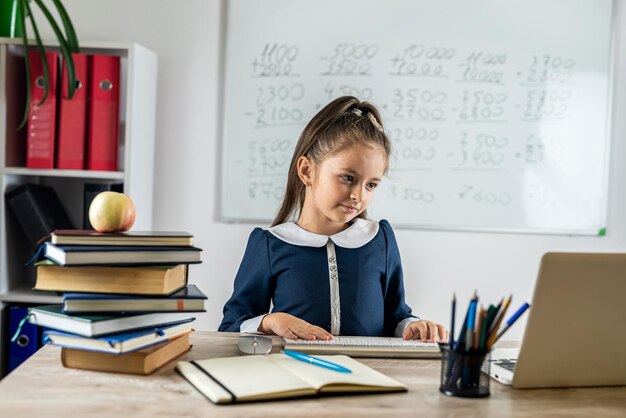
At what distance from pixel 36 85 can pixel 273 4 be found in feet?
3.15

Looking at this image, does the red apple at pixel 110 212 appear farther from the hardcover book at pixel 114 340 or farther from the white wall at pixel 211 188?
the white wall at pixel 211 188

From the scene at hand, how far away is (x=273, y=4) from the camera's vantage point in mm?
2992

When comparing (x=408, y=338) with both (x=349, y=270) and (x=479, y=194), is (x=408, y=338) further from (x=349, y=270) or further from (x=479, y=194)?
(x=479, y=194)

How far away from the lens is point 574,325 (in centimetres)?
115

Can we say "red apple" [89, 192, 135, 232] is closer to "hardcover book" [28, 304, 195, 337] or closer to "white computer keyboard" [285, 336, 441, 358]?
"hardcover book" [28, 304, 195, 337]

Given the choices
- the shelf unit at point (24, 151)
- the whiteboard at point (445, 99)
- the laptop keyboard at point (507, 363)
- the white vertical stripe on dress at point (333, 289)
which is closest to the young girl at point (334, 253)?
the white vertical stripe on dress at point (333, 289)

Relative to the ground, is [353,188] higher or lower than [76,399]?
higher

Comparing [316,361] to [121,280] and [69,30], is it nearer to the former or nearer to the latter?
[121,280]

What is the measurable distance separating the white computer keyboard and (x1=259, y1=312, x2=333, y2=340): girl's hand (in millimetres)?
18

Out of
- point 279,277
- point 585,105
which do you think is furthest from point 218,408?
point 585,105

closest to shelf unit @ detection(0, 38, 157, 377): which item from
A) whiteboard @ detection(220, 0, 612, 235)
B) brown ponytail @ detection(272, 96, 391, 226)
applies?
whiteboard @ detection(220, 0, 612, 235)

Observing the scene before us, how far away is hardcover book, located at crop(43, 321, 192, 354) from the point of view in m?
1.15

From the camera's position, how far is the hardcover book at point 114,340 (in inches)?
45.3

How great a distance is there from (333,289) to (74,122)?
133 centimetres
